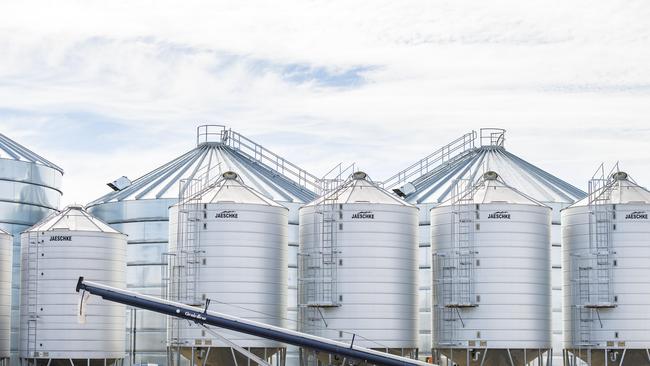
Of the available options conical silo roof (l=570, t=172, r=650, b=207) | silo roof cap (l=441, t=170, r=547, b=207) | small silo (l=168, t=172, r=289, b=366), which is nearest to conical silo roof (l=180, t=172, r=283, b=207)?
small silo (l=168, t=172, r=289, b=366)

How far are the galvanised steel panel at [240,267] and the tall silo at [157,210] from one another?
989cm

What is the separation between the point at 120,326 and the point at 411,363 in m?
15.2

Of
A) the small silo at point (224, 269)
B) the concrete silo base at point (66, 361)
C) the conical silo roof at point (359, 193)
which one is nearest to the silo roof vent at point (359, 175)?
the conical silo roof at point (359, 193)

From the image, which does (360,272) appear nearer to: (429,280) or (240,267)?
(240,267)

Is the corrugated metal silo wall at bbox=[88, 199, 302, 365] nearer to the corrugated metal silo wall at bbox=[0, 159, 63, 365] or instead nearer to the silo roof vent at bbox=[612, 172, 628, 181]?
the corrugated metal silo wall at bbox=[0, 159, 63, 365]

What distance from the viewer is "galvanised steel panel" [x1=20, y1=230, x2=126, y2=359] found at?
169ft

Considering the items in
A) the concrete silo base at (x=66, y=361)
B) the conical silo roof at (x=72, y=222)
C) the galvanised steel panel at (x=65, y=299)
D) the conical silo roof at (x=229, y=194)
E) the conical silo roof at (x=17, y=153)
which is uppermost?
the conical silo roof at (x=17, y=153)

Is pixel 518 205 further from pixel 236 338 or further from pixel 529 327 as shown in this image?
pixel 236 338

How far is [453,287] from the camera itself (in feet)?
164

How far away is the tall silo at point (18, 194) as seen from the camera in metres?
61.6

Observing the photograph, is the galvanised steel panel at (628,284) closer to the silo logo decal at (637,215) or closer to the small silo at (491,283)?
the silo logo decal at (637,215)

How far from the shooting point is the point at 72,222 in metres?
53.2

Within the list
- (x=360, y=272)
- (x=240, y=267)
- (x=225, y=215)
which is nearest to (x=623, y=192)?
(x=360, y=272)

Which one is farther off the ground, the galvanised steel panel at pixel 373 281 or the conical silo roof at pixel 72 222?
the conical silo roof at pixel 72 222
